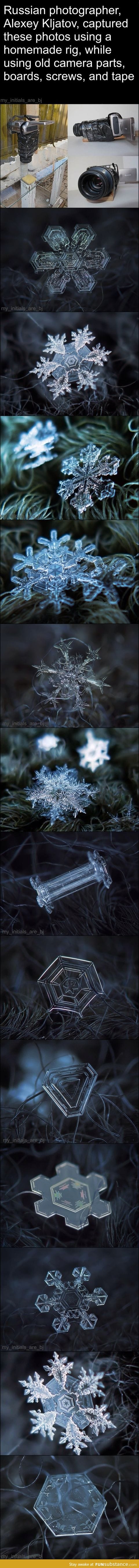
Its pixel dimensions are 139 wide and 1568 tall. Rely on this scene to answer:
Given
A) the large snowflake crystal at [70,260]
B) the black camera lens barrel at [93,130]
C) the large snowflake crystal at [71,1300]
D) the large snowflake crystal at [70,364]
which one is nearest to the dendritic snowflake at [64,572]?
the large snowflake crystal at [70,364]

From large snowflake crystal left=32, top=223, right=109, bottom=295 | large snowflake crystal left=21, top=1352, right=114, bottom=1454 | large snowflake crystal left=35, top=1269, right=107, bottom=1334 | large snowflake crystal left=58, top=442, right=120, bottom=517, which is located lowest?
large snowflake crystal left=21, top=1352, right=114, bottom=1454

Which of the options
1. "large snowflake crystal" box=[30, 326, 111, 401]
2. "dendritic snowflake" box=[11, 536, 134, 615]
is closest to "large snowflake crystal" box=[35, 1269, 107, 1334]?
Result: "dendritic snowflake" box=[11, 536, 134, 615]

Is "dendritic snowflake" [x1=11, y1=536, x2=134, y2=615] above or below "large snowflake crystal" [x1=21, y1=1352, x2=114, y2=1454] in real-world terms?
above

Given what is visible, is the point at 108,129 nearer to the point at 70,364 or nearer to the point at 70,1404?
the point at 70,364

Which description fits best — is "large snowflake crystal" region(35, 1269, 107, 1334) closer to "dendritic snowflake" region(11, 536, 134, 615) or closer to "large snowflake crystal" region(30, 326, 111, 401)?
"dendritic snowflake" region(11, 536, 134, 615)

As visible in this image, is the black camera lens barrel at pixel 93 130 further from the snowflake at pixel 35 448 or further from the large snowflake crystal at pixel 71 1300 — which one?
the large snowflake crystal at pixel 71 1300
